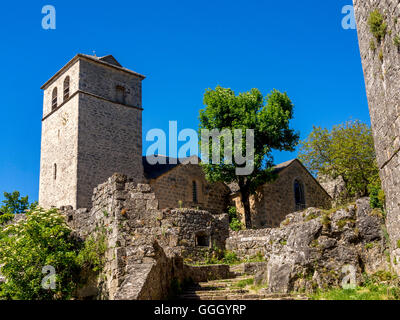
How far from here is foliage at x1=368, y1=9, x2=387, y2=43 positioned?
Answer: 8.66 m

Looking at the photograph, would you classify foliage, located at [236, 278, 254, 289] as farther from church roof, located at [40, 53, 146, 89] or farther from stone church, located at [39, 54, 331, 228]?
church roof, located at [40, 53, 146, 89]

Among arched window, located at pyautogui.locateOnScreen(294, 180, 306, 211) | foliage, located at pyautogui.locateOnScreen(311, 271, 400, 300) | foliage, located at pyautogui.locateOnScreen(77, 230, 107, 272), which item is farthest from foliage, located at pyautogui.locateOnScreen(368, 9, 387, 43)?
arched window, located at pyautogui.locateOnScreen(294, 180, 306, 211)

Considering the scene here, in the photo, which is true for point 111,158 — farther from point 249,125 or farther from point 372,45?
point 372,45

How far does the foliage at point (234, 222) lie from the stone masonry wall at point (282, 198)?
557 mm

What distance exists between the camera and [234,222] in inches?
1160

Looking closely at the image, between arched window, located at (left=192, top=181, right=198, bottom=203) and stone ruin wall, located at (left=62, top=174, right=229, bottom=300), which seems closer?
stone ruin wall, located at (left=62, top=174, right=229, bottom=300)

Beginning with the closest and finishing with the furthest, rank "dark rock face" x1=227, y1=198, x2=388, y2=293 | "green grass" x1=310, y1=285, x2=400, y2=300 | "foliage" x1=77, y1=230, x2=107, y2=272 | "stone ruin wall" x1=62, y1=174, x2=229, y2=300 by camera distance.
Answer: "green grass" x1=310, y1=285, x2=400, y2=300, "stone ruin wall" x1=62, y1=174, x2=229, y2=300, "dark rock face" x1=227, y1=198, x2=388, y2=293, "foliage" x1=77, y1=230, x2=107, y2=272

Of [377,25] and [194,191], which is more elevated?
[194,191]

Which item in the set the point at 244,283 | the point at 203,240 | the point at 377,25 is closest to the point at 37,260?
the point at 244,283

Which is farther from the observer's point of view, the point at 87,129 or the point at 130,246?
the point at 87,129

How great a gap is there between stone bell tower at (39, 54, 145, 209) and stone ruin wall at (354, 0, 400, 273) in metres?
21.8

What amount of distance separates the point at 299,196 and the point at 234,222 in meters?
6.47

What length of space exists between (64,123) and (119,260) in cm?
2117

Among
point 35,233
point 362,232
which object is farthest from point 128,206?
point 362,232
